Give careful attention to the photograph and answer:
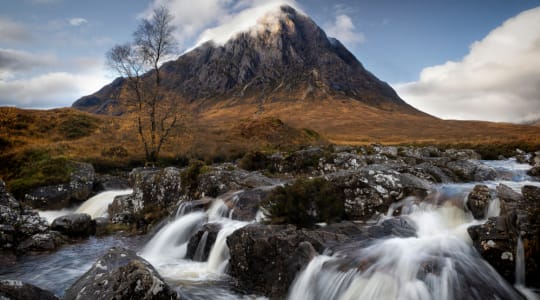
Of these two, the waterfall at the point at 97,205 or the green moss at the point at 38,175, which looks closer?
the waterfall at the point at 97,205

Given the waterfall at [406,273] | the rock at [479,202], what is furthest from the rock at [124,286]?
the rock at [479,202]

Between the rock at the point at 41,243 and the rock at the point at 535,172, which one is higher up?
the rock at the point at 535,172

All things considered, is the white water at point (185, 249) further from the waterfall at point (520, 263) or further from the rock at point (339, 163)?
the rock at point (339, 163)

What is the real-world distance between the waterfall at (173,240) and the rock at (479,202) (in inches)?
370

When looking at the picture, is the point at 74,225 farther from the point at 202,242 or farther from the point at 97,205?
the point at 202,242

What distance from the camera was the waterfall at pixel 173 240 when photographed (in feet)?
38.7

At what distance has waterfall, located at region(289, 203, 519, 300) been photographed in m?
6.41

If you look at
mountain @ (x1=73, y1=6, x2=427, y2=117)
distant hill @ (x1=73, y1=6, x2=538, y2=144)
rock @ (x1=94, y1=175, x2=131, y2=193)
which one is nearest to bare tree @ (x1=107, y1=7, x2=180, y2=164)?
Answer: rock @ (x1=94, y1=175, x2=131, y2=193)

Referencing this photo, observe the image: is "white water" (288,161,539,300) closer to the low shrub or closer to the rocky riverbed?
the rocky riverbed

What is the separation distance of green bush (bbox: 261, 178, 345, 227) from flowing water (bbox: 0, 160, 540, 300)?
1.26 m

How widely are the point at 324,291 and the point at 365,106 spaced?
477 feet

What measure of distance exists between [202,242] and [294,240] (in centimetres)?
397

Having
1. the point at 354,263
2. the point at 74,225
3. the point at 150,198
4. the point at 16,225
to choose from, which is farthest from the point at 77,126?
the point at 354,263

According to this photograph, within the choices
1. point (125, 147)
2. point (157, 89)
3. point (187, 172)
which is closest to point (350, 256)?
point (187, 172)
